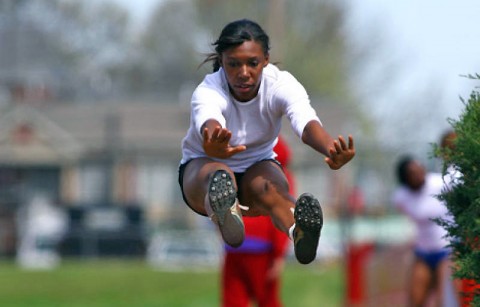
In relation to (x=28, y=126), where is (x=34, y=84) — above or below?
above

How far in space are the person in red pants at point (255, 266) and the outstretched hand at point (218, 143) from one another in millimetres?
4893

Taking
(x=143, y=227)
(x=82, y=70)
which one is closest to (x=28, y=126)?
(x=82, y=70)

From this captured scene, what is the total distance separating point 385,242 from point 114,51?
3881 cm

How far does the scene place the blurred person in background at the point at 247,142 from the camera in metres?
6.94

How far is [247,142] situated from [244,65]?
53 centimetres

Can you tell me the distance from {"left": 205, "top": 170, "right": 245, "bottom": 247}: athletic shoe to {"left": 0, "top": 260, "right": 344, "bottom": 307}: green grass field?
12.4m

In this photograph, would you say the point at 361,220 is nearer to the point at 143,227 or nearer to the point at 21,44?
the point at 143,227

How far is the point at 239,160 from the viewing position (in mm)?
7777

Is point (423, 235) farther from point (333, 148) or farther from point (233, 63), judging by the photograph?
point (333, 148)

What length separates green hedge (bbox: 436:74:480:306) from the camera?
638 cm

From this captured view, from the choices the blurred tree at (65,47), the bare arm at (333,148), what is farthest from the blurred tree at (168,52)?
the bare arm at (333,148)

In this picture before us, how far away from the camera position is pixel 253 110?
24.6ft

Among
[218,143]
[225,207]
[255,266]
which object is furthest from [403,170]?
[218,143]

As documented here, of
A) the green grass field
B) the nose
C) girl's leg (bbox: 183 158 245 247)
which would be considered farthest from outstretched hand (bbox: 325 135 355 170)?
the green grass field
